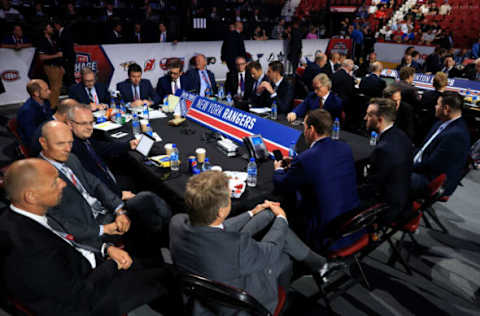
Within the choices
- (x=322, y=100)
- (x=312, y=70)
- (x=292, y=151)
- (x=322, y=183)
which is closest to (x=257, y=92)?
(x=322, y=100)

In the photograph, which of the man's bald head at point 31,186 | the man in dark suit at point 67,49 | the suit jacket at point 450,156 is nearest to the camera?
the man's bald head at point 31,186

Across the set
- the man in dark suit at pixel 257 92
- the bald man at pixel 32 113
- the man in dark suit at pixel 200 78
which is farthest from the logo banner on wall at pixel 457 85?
the bald man at pixel 32 113

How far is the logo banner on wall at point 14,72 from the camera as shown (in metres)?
7.14

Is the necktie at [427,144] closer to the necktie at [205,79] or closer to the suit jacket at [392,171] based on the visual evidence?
the suit jacket at [392,171]

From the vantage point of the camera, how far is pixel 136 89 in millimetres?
5074

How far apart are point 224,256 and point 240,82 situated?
4897 mm

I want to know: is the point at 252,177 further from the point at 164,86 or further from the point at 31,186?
the point at 164,86

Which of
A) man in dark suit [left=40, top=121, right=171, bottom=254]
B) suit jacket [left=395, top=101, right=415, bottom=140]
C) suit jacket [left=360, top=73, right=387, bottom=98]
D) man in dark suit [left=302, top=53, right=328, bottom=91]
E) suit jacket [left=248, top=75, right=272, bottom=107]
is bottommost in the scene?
man in dark suit [left=40, top=121, right=171, bottom=254]

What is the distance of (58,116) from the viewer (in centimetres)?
312

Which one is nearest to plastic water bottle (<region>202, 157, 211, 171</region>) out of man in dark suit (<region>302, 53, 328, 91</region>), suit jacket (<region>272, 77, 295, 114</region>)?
suit jacket (<region>272, 77, 295, 114</region>)

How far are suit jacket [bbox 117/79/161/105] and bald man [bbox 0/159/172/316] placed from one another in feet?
11.1

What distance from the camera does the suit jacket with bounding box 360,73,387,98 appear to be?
591cm

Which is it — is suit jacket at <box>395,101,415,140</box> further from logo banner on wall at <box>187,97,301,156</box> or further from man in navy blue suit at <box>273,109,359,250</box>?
man in navy blue suit at <box>273,109,359,250</box>

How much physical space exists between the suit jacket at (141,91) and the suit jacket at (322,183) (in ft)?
11.2
